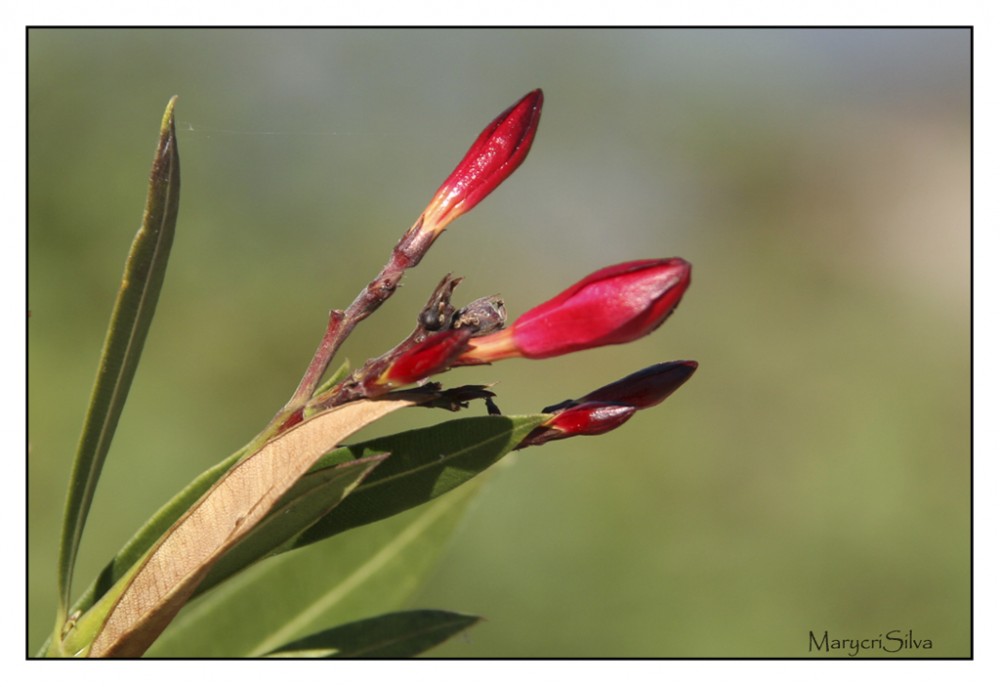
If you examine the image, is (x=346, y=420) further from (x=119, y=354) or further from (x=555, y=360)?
(x=555, y=360)

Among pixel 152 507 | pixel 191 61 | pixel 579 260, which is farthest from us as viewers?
pixel 579 260

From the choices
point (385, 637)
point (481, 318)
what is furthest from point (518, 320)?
point (385, 637)

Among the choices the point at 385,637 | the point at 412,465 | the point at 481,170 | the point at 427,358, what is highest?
the point at 481,170

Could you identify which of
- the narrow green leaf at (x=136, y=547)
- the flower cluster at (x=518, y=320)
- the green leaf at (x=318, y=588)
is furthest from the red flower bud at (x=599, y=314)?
the green leaf at (x=318, y=588)

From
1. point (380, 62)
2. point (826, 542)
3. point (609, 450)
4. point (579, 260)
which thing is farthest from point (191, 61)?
point (826, 542)

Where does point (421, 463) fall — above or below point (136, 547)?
A: above

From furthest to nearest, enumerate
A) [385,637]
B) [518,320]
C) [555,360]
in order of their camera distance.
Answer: [555,360]
[385,637]
[518,320]

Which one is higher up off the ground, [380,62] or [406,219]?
[380,62]

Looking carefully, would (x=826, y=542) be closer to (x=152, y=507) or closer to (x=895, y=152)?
(x=152, y=507)
